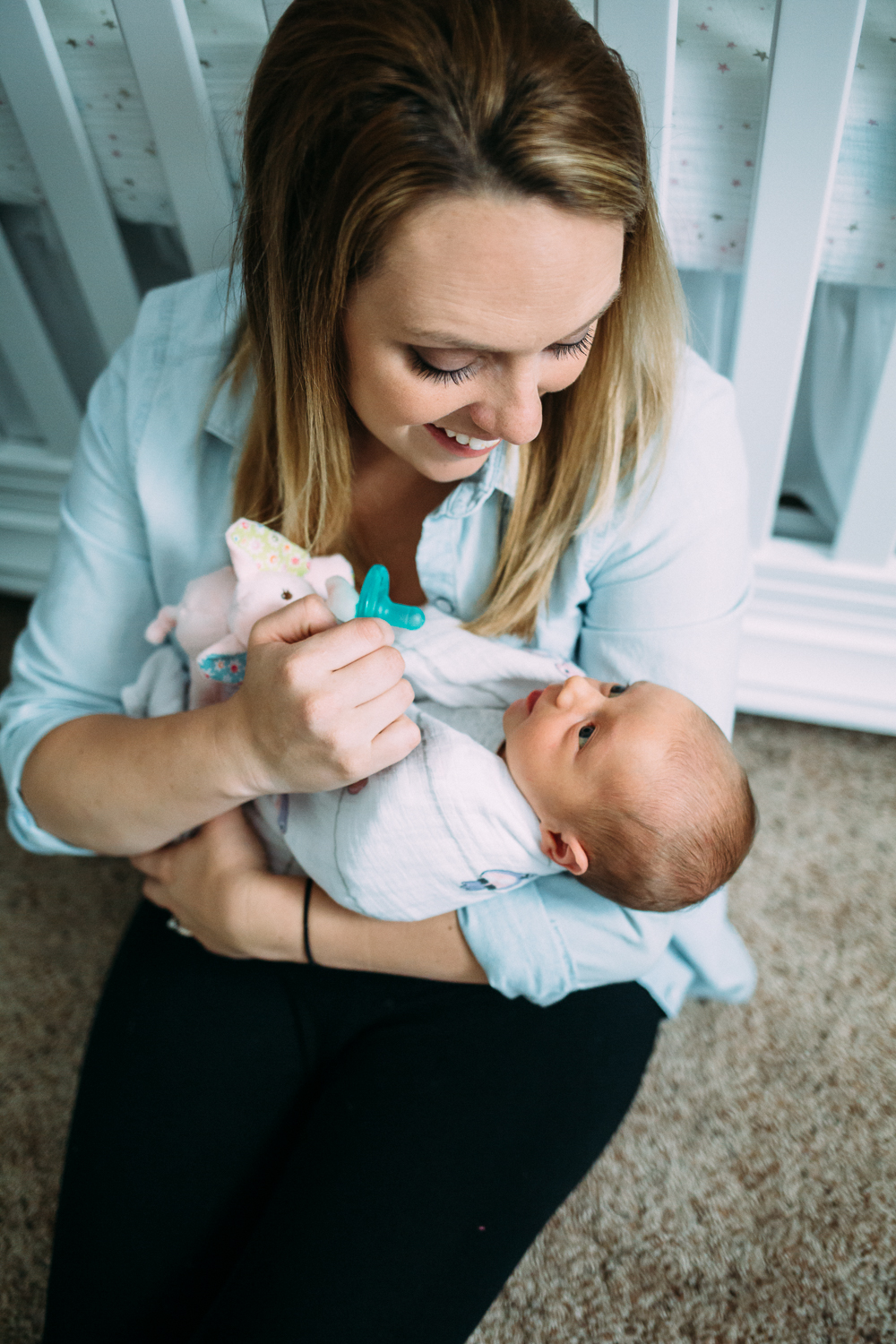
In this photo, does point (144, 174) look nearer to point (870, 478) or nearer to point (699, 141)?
point (699, 141)

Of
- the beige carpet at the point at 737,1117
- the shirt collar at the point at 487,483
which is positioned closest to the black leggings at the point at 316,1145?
the beige carpet at the point at 737,1117

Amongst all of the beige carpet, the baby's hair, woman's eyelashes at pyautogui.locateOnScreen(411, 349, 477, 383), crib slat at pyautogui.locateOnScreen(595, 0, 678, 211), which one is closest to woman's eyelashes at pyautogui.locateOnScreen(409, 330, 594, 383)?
woman's eyelashes at pyautogui.locateOnScreen(411, 349, 477, 383)

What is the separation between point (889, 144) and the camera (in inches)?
35.4

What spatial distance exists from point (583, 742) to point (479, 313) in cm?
41

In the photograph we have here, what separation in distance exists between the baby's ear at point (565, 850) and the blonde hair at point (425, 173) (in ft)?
1.00

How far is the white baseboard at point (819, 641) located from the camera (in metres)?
1.30

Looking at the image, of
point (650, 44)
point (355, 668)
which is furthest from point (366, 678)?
point (650, 44)

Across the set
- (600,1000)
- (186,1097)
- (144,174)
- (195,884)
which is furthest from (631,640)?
(144,174)

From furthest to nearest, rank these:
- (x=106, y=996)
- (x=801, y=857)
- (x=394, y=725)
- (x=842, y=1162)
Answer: (x=801, y=857) → (x=842, y=1162) → (x=106, y=996) → (x=394, y=725)

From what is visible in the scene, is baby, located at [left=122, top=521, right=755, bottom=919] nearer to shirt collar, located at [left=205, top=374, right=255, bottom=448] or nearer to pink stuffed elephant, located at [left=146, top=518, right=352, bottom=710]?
pink stuffed elephant, located at [left=146, top=518, right=352, bottom=710]

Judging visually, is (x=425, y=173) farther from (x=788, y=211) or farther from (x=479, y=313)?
(x=788, y=211)

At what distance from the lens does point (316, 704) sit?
731 millimetres

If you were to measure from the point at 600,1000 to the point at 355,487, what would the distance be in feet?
2.04

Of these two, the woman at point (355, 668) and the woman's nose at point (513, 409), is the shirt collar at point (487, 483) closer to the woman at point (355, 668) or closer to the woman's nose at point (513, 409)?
the woman at point (355, 668)
